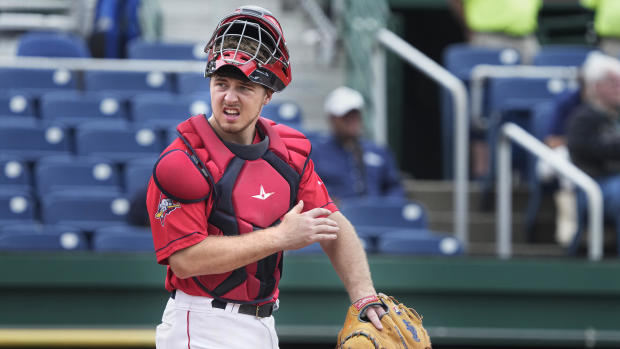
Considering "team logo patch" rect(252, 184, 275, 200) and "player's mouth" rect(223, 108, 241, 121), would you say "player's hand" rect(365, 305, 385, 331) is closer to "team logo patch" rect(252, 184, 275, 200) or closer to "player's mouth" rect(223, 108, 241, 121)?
"team logo patch" rect(252, 184, 275, 200)

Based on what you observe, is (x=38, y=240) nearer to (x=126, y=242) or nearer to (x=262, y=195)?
(x=126, y=242)

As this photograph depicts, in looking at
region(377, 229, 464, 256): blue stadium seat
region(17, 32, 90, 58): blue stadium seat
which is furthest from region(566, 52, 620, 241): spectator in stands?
region(17, 32, 90, 58): blue stadium seat

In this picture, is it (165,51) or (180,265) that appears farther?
(165,51)

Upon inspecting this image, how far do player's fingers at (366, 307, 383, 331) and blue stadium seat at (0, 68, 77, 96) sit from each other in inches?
175

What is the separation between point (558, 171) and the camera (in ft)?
16.7

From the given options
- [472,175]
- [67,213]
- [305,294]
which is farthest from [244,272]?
[472,175]

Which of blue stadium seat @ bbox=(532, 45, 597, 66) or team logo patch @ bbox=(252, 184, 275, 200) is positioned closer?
team logo patch @ bbox=(252, 184, 275, 200)

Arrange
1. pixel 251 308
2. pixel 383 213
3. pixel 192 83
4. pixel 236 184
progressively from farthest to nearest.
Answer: pixel 192 83 → pixel 383 213 → pixel 251 308 → pixel 236 184

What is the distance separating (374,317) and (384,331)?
5 cm

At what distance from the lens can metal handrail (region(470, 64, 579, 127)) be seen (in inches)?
253

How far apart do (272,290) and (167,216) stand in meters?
0.41

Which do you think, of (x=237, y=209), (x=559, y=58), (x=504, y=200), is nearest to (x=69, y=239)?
(x=504, y=200)

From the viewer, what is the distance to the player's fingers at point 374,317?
2453 millimetres

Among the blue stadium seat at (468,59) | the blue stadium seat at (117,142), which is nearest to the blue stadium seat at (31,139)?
the blue stadium seat at (117,142)
